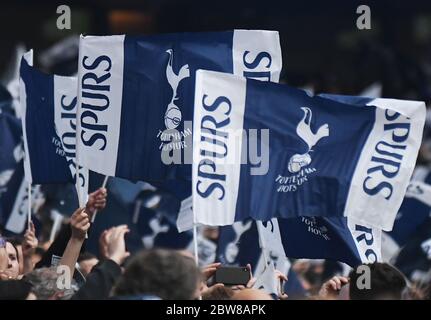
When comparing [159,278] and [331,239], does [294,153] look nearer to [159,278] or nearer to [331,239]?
[331,239]

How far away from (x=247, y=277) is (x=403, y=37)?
16.0 metres

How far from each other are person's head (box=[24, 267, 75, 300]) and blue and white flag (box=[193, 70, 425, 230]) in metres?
1.00

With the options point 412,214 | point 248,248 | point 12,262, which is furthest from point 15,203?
point 412,214

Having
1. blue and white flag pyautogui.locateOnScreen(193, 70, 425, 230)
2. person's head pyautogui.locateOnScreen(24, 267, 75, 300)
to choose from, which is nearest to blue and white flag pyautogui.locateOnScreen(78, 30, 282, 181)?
blue and white flag pyautogui.locateOnScreen(193, 70, 425, 230)

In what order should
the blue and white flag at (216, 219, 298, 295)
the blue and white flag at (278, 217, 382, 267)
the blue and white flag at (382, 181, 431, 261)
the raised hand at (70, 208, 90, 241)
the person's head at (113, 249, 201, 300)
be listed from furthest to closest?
Answer: the blue and white flag at (382, 181, 431, 261), the blue and white flag at (216, 219, 298, 295), the blue and white flag at (278, 217, 382, 267), the raised hand at (70, 208, 90, 241), the person's head at (113, 249, 201, 300)

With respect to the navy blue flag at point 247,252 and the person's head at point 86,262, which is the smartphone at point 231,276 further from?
the navy blue flag at point 247,252

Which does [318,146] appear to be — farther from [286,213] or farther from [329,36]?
[329,36]

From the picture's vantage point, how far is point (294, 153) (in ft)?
27.6

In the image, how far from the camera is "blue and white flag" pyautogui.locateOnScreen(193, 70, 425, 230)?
318 inches

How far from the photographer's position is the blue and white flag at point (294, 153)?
8.09m

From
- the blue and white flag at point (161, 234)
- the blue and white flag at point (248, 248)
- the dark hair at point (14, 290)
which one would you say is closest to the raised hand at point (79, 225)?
the dark hair at point (14, 290)

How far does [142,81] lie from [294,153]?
102cm

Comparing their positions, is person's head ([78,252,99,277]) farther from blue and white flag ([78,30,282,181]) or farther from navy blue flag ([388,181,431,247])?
Answer: navy blue flag ([388,181,431,247])

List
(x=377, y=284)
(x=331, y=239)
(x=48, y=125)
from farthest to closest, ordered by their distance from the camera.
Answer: (x=48, y=125) → (x=331, y=239) → (x=377, y=284)
